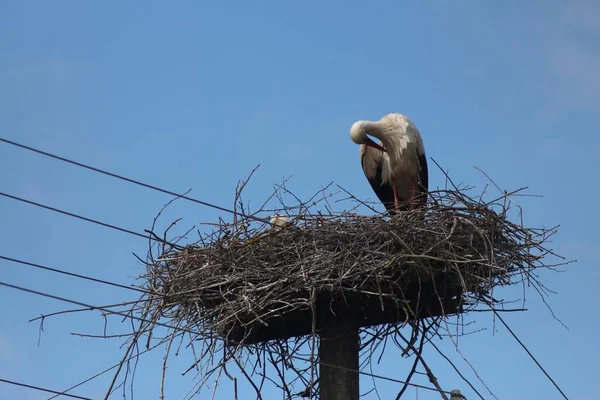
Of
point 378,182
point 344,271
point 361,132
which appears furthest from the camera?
point 378,182

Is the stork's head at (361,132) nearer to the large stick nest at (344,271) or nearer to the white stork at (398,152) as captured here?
the white stork at (398,152)

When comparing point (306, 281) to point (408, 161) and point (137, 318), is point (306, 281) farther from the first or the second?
point (408, 161)

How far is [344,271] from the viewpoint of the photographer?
5.25m

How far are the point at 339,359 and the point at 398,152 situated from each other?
2.91 meters

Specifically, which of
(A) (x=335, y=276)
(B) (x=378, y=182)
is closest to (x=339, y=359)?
(A) (x=335, y=276)

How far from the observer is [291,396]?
5617 mm

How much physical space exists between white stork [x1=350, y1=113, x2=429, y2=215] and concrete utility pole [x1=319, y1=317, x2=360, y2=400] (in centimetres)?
244

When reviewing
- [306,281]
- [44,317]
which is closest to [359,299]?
[306,281]

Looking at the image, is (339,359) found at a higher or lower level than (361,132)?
lower

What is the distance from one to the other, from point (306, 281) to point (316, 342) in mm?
364

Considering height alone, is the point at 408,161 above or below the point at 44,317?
above

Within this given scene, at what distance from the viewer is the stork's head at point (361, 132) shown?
25.8ft

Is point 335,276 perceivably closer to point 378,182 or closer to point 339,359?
point 339,359

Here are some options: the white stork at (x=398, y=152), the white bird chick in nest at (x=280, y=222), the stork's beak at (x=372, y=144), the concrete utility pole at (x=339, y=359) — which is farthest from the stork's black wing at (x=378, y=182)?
the concrete utility pole at (x=339, y=359)
